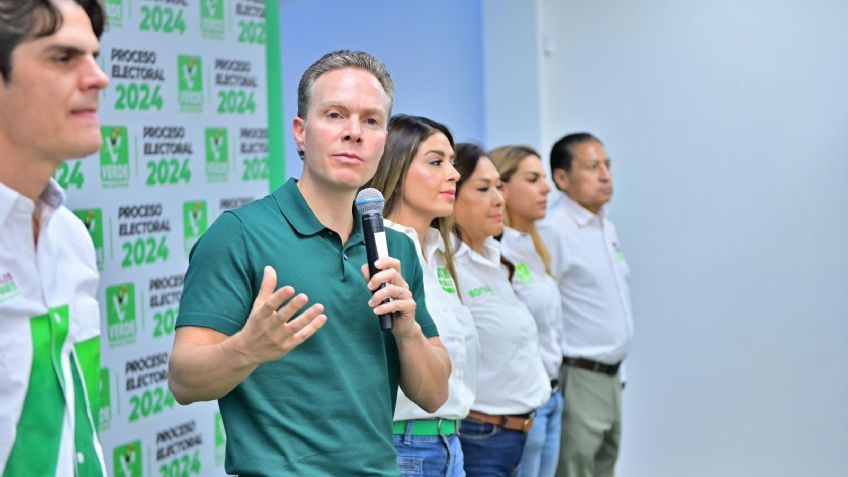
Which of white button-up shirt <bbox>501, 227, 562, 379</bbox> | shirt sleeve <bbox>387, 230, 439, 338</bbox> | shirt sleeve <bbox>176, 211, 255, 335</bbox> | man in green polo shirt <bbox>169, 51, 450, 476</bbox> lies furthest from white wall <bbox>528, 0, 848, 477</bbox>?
shirt sleeve <bbox>176, 211, 255, 335</bbox>

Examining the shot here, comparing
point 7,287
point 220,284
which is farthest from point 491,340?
point 7,287

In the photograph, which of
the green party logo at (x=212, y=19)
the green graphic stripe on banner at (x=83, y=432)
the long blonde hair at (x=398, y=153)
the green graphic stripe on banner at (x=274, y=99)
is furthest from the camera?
the green graphic stripe on banner at (x=274, y=99)

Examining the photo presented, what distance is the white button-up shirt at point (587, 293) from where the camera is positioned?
4.42 meters

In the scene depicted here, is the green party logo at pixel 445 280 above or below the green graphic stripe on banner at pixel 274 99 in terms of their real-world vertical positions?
below

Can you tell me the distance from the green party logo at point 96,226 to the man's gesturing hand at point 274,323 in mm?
1640

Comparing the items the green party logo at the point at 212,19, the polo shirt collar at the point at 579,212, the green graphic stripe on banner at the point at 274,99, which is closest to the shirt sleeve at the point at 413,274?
the green party logo at the point at 212,19

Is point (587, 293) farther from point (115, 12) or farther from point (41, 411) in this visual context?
point (41, 411)

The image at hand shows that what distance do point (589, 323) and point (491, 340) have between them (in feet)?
3.95

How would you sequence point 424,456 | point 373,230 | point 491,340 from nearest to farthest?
1. point 373,230
2. point 424,456
3. point 491,340

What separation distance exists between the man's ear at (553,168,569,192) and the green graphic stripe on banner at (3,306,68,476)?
11.1 feet

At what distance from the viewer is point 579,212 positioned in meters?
4.58

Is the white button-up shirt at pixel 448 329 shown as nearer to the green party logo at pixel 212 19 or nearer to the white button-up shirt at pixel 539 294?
the white button-up shirt at pixel 539 294

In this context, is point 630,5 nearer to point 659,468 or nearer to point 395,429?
point 659,468

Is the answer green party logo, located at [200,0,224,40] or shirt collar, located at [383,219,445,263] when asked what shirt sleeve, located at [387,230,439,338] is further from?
green party logo, located at [200,0,224,40]
